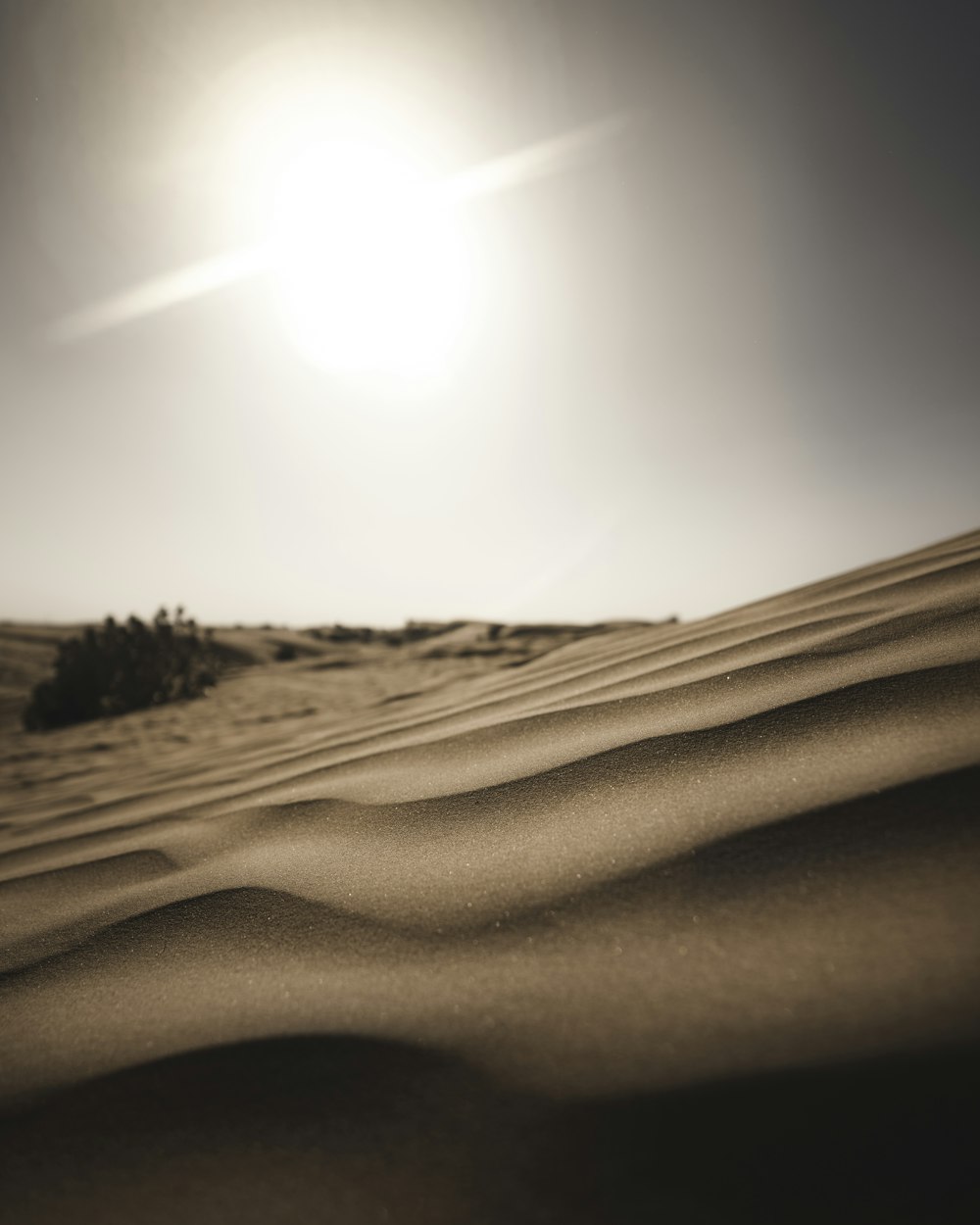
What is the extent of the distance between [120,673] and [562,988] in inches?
267

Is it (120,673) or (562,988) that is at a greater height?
(562,988)

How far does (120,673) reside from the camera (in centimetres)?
632

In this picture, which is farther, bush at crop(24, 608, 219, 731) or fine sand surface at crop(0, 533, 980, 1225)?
bush at crop(24, 608, 219, 731)

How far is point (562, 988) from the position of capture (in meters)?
0.60

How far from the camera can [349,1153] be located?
0.50 m

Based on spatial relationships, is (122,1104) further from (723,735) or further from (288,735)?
(288,735)

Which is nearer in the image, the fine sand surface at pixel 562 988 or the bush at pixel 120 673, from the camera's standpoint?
the fine sand surface at pixel 562 988

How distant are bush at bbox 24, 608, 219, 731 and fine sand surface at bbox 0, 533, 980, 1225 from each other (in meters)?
5.31

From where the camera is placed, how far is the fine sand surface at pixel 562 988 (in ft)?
1.45

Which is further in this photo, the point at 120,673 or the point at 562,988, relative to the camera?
the point at 120,673

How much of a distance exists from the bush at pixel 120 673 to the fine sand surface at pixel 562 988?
5312mm

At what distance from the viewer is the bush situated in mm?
5750

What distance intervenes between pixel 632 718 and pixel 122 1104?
0.99m

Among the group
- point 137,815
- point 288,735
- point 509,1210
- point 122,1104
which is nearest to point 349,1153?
point 509,1210
